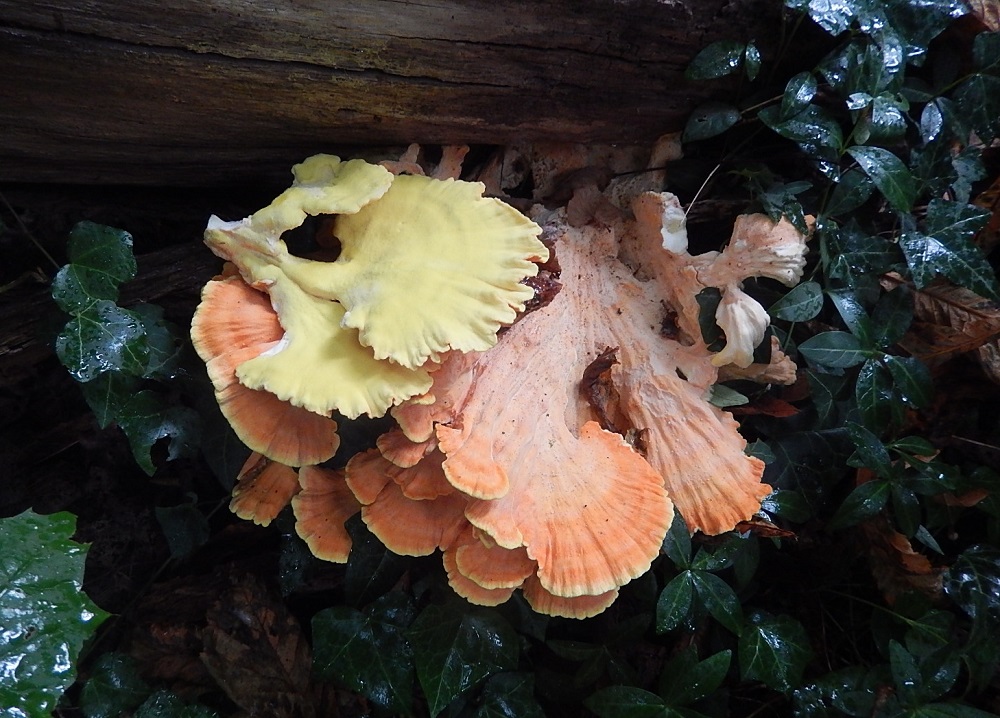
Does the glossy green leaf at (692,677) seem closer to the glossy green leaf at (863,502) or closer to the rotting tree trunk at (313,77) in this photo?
the glossy green leaf at (863,502)

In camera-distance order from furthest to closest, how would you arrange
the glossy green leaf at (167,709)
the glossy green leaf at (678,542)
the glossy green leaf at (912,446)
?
1. the glossy green leaf at (912,446)
2. the glossy green leaf at (167,709)
3. the glossy green leaf at (678,542)

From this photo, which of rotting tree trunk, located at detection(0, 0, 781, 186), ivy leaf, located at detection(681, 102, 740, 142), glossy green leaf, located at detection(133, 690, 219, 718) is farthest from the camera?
ivy leaf, located at detection(681, 102, 740, 142)

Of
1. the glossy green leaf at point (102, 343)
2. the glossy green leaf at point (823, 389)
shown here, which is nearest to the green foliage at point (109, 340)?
the glossy green leaf at point (102, 343)

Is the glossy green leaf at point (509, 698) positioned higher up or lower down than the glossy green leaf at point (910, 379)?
lower down

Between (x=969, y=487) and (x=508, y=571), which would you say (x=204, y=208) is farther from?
(x=969, y=487)

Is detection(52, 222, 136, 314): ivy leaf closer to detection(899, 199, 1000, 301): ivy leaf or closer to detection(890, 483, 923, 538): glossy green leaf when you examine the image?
detection(899, 199, 1000, 301): ivy leaf

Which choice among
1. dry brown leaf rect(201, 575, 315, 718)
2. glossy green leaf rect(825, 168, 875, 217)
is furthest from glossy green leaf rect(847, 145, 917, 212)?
dry brown leaf rect(201, 575, 315, 718)
